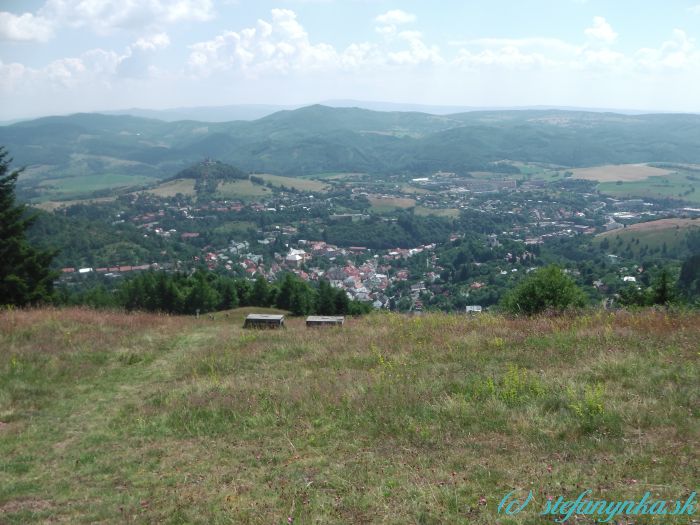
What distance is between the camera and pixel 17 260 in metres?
20.4

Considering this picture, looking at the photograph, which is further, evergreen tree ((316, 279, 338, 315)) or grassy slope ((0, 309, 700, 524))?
evergreen tree ((316, 279, 338, 315))

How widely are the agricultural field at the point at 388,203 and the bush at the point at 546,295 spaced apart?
355 feet

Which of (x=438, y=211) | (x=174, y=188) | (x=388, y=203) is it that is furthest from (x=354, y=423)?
(x=174, y=188)

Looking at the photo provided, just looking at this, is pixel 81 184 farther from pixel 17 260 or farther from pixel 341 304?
pixel 17 260

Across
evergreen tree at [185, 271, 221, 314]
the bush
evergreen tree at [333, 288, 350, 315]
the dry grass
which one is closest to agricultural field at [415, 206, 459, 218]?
the dry grass

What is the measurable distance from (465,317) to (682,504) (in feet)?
28.1

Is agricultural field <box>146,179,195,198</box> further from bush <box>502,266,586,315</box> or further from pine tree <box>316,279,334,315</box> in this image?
bush <box>502,266,586,315</box>

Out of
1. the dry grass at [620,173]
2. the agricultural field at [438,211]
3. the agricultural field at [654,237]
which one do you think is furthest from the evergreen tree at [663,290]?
the dry grass at [620,173]

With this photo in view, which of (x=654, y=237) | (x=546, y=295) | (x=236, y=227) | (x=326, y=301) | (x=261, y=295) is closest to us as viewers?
(x=546, y=295)

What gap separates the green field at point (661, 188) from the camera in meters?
128

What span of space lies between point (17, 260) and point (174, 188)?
436ft

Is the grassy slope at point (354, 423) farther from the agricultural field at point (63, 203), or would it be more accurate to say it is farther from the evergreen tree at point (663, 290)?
the agricultural field at point (63, 203)

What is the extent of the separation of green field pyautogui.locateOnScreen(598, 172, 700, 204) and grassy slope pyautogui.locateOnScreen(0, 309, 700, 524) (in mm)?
138525

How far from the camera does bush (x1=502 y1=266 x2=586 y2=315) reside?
1368 cm
